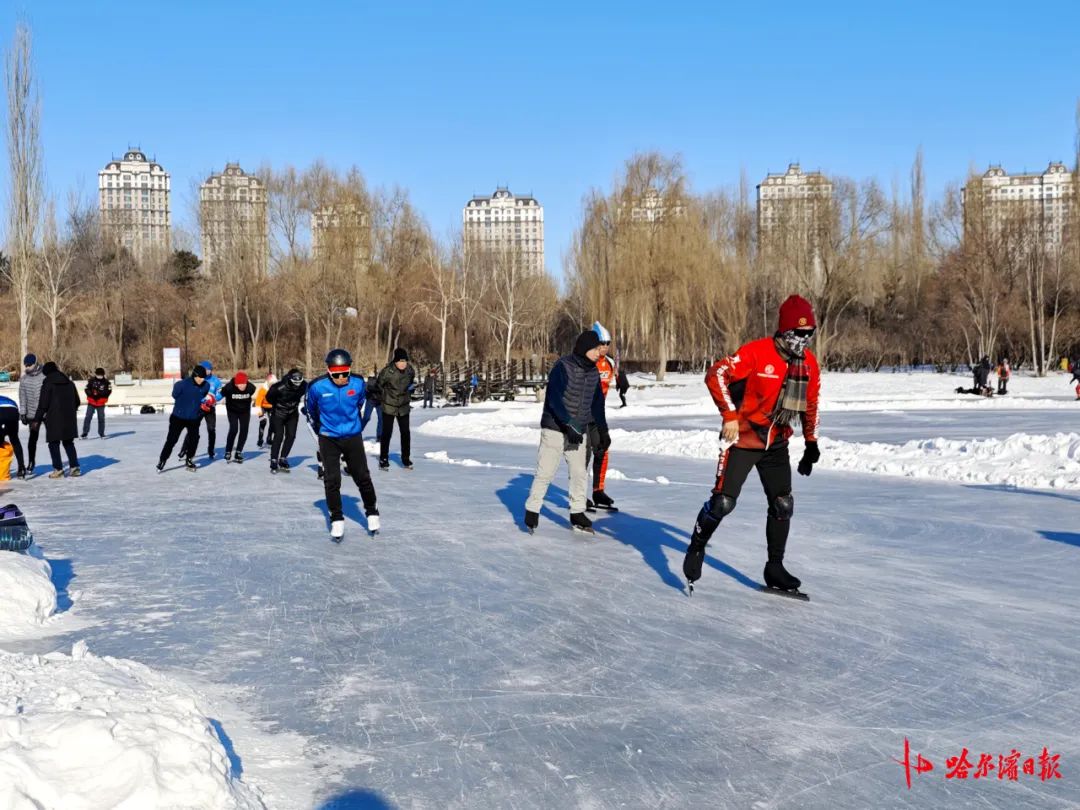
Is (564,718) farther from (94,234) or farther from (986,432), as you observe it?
(94,234)

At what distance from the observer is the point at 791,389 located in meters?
5.38

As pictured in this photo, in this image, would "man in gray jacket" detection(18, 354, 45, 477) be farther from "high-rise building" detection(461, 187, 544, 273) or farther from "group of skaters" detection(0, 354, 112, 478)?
"high-rise building" detection(461, 187, 544, 273)

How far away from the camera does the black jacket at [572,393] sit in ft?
25.0

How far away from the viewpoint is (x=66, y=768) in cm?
271

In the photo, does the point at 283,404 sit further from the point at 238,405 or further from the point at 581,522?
the point at 581,522

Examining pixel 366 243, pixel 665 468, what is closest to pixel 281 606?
pixel 665 468

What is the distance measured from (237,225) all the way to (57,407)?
43897 mm

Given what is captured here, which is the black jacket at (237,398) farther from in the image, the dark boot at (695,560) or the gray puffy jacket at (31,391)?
the dark boot at (695,560)

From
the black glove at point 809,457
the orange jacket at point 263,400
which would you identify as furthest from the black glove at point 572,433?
the orange jacket at point 263,400

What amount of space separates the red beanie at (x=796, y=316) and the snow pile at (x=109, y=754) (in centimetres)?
345

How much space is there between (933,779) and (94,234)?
2634 inches

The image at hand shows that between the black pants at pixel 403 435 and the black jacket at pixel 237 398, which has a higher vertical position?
the black jacket at pixel 237 398

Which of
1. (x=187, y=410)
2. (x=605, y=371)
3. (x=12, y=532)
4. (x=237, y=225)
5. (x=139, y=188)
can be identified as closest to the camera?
(x=12, y=532)

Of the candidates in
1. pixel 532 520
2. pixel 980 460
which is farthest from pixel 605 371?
pixel 980 460
